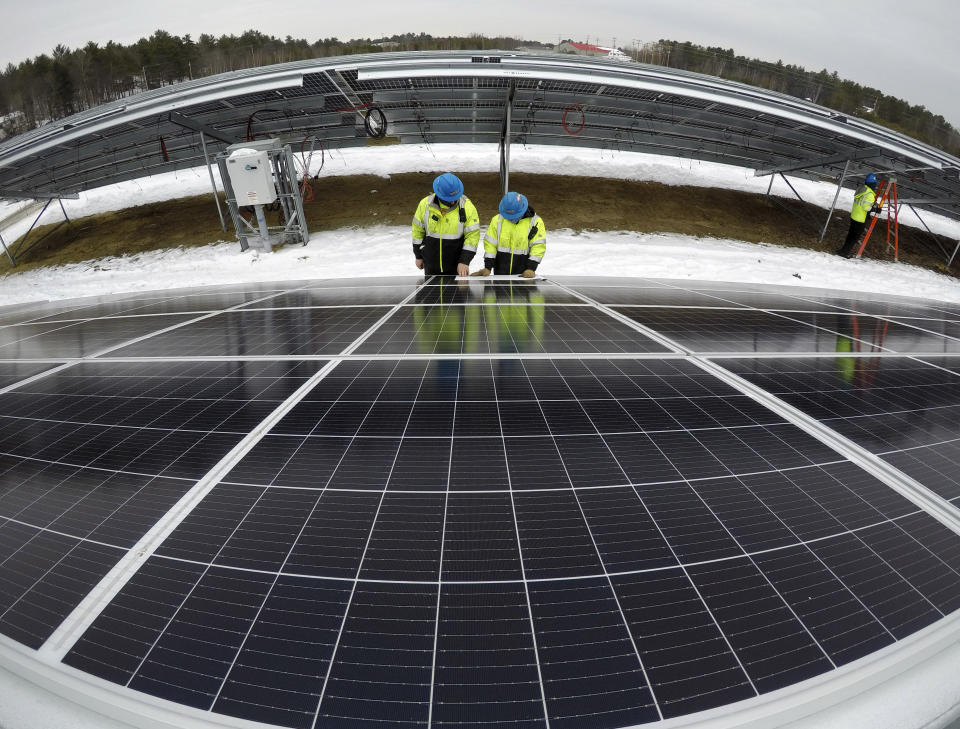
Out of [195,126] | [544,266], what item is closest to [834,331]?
[544,266]

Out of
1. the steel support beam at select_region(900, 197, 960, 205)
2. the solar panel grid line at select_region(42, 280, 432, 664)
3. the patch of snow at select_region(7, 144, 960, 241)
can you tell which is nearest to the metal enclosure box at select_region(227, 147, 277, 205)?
the patch of snow at select_region(7, 144, 960, 241)

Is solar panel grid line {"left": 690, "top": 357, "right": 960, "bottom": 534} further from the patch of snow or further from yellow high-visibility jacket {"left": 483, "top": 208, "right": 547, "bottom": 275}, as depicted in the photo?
the patch of snow

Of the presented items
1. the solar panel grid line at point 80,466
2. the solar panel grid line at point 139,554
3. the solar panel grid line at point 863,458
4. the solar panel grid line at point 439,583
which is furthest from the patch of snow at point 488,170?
the solar panel grid line at point 439,583

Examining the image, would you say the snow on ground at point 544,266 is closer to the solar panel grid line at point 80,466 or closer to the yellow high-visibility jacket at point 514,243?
the yellow high-visibility jacket at point 514,243

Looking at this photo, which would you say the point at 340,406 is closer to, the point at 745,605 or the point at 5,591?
the point at 5,591

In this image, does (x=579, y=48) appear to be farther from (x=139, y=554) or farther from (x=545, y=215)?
(x=139, y=554)

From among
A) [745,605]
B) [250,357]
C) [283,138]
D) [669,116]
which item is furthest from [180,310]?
[669,116]
